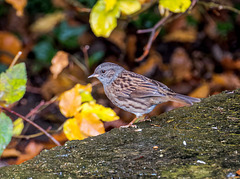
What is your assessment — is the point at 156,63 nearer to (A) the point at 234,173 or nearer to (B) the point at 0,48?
(B) the point at 0,48

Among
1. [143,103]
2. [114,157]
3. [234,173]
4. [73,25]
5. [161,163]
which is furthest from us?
[73,25]

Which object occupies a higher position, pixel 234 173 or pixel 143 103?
pixel 234 173

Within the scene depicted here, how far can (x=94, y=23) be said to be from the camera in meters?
3.42

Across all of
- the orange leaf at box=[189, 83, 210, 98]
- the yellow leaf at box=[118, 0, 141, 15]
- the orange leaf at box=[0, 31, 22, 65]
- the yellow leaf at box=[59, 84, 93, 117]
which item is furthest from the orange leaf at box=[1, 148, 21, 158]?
the orange leaf at box=[189, 83, 210, 98]

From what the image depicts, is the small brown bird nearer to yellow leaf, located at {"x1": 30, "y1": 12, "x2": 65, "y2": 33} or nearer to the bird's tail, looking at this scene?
the bird's tail

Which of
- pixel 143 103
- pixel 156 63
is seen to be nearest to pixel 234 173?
pixel 143 103

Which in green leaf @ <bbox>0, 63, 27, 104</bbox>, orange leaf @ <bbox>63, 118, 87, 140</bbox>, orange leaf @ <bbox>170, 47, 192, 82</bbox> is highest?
green leaf @ <bbox>0, 63, 27, 104</bbox>

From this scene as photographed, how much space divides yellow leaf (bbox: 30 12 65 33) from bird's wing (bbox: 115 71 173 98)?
2.60 metres

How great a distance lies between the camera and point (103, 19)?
11.1ft

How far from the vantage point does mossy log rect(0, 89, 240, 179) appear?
224cm

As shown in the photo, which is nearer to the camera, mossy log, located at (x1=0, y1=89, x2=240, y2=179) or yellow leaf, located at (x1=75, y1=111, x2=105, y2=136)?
mossy log, located at (x1=0, y1=89, x2=240, y2=179)

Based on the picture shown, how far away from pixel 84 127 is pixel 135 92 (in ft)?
2.91

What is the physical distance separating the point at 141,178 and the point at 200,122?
1.06 metres

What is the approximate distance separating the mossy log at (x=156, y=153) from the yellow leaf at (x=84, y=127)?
14cm
